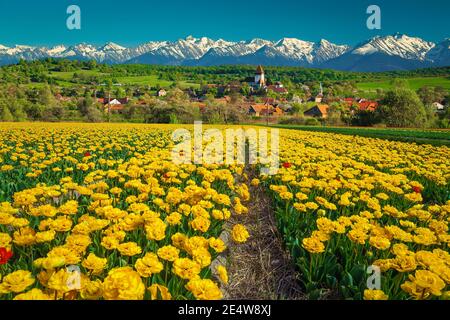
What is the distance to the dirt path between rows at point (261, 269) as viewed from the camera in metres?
3.83

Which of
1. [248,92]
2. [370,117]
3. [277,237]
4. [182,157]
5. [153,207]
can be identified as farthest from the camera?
[248,92]

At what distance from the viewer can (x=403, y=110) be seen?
5144 centimetres

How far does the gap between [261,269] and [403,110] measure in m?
55.6

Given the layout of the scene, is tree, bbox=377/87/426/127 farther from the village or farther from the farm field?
the farm field

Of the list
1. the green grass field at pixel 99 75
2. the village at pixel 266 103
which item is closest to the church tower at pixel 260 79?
the village at pixel 266 103

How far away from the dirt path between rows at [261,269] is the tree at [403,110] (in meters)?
53.6

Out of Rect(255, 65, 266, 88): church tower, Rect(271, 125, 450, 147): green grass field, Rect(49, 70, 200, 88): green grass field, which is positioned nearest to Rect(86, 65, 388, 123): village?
Rect(255, 65, 266, 88): church tower

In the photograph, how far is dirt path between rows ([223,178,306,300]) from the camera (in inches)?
151

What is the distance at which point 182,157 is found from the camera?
8.48m

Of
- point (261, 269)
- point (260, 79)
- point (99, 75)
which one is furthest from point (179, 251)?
point (260, 79)

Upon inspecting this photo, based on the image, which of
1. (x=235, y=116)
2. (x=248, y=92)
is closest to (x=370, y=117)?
(x=235, y=116)

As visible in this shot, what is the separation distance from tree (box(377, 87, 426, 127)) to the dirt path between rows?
53573mm
